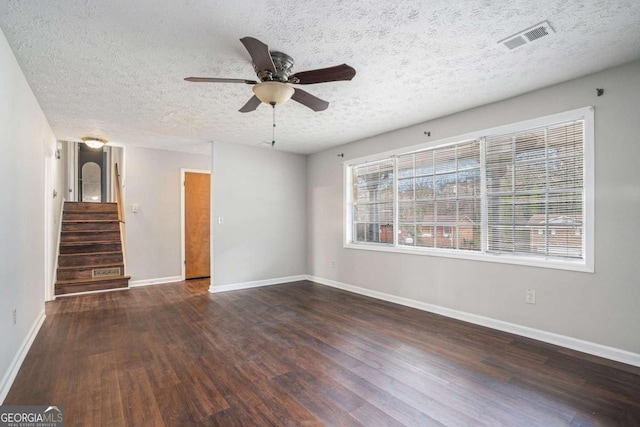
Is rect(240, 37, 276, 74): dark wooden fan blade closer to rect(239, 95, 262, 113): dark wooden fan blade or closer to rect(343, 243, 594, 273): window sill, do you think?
rect(239, 95, 262, 113): dark wooden fan blade

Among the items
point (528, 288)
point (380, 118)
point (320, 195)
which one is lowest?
point (528, 288)

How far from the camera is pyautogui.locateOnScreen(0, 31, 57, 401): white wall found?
7.19ft

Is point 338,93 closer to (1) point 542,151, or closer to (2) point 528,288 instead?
(1) point 542,151

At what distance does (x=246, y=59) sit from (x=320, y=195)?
3.58 metres

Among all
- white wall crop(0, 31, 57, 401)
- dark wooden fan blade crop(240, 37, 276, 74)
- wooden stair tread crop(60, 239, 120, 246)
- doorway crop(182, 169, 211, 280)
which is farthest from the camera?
doorway crop(182, 169, 211, 280)

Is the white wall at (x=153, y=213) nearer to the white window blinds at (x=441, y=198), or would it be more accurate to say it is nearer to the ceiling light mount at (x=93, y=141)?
the ceiling light mount at (x=93, y=141)

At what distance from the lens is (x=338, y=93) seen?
10.3 feet

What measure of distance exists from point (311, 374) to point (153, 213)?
4.77 m

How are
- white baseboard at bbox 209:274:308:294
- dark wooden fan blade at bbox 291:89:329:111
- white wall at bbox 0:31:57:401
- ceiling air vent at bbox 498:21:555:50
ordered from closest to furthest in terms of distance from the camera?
ceiling air vent at bbox 498:21:555:50 < white wall at bbox 0:31:57:401 < dark wooden fan blade at bbox 291:89:329:111 < white baseboard at bbox 209:274:308:294

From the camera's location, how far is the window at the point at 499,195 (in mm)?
2895

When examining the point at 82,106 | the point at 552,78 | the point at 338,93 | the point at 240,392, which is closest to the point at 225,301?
the point at 240,392

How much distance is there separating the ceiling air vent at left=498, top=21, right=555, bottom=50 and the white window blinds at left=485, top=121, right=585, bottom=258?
1.20 metres

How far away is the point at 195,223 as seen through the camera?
624cm

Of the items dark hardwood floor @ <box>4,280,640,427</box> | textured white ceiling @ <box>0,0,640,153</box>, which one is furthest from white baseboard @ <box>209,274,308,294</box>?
textured white ceiling @ <box>0,0,640,153</box>
